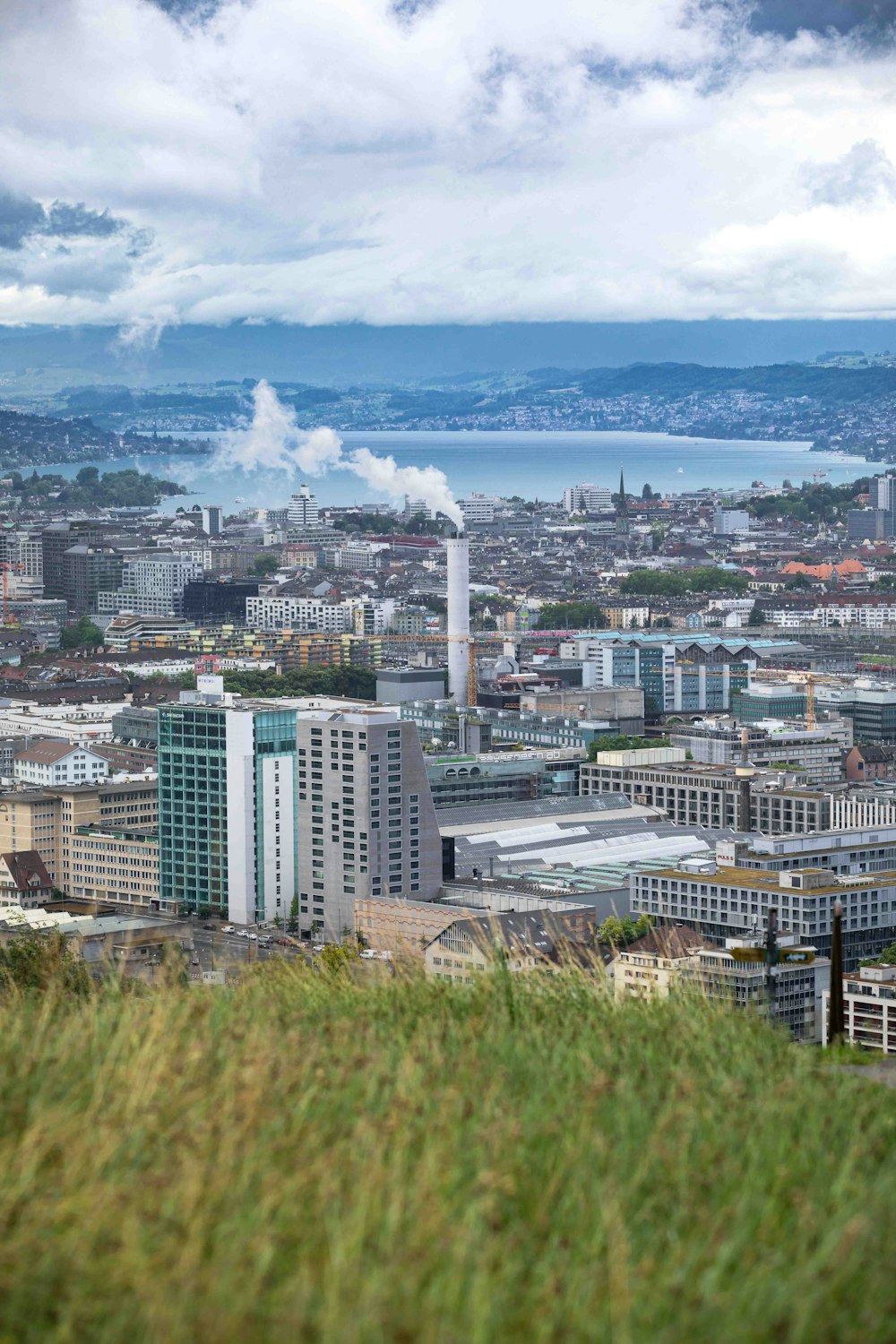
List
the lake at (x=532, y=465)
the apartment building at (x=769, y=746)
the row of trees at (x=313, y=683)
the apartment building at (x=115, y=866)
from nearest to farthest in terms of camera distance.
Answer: the apartment building at (x=115, y=866) → the apartment building at (x=769, y=746) → the row of trees at (x=313, y=683) → the lake at (x=532, y=465)

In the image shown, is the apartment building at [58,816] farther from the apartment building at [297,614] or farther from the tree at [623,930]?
the apartment building at [297,614]

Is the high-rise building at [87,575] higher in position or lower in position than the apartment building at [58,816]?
higher

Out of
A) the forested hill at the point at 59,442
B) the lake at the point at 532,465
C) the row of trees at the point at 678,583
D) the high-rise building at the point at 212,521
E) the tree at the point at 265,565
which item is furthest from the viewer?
the lake at the point at 532,465

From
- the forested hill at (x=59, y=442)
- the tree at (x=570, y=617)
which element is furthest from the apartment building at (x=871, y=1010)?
the forested hill at (x=59, y=442)

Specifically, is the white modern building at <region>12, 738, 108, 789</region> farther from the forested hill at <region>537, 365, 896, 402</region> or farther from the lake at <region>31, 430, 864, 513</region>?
the forested hill at <region>537, 365, 896, 402</region>

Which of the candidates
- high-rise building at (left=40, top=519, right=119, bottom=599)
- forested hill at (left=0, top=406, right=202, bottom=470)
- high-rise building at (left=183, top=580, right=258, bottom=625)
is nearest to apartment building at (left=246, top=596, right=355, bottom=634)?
high-rise building at (left=183, top=580, right=258, bottom=625)

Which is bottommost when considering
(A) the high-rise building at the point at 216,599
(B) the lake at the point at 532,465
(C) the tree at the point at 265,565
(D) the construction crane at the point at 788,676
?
(D) the construction crane at the point at 788,676

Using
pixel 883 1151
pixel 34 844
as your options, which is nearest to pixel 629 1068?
pixel 883 1151

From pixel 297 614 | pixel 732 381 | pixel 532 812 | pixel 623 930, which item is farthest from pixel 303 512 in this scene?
pixel 732 381
